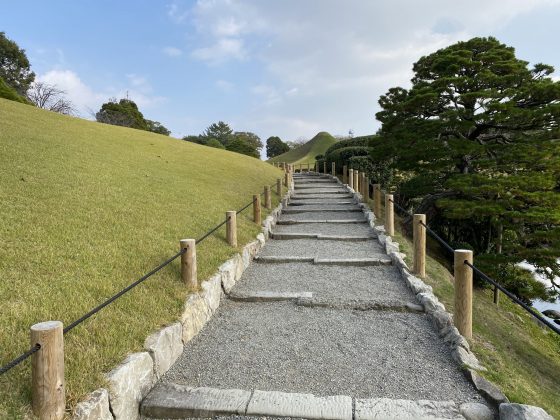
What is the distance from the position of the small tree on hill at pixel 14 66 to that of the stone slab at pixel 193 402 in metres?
37.0

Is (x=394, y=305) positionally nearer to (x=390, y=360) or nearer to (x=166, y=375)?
(x=390, y=360)

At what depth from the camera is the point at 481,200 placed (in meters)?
9.37

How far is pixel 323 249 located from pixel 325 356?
4.26m

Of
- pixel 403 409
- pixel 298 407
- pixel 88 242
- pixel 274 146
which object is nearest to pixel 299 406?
pixel 298 407

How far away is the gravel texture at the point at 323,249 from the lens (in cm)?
748

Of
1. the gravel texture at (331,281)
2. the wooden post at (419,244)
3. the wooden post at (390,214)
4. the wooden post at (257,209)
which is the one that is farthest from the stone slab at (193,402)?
the wooden post at (390,214)

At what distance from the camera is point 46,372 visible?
225 cm

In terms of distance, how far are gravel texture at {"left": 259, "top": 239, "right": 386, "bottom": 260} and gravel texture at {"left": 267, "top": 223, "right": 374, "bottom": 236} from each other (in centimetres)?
69

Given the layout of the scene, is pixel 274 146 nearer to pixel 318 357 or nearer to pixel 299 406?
pixel 318 357

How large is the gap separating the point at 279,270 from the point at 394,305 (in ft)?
7.82

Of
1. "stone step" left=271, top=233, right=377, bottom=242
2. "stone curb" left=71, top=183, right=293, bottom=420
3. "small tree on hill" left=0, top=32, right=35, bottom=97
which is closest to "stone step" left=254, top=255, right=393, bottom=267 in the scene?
"stone step" left=271, top=233, right=377, bottom=242

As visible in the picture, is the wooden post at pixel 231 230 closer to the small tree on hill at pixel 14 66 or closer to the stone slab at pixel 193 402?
the stone slab at pixel 193 402

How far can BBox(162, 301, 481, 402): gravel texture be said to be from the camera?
10.6 ft

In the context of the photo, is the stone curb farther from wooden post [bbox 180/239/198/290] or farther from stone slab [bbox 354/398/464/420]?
stone slab [bbox 354/398/464/420]
